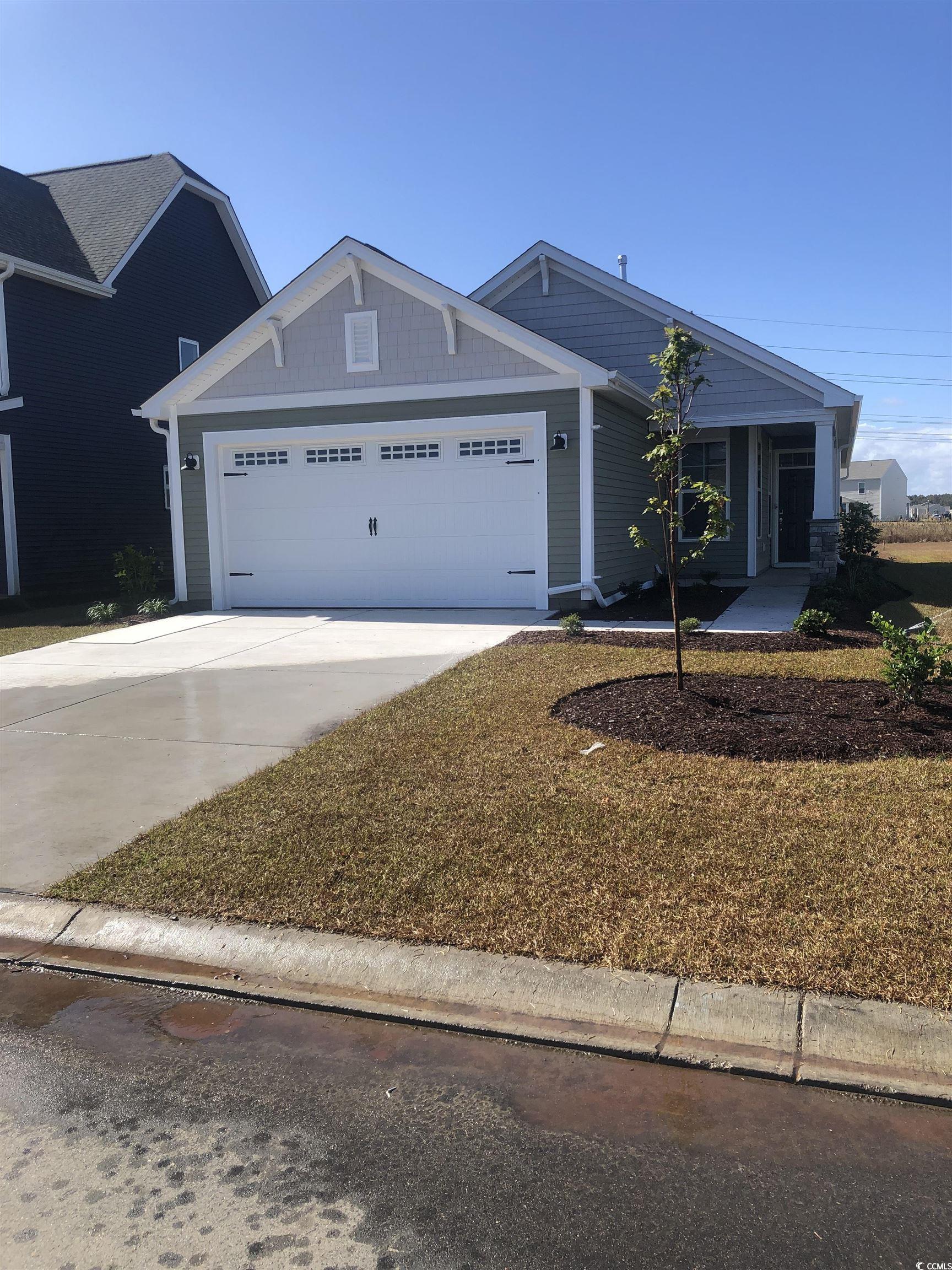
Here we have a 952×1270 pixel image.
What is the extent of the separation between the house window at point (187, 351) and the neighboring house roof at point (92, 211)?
2.28 m

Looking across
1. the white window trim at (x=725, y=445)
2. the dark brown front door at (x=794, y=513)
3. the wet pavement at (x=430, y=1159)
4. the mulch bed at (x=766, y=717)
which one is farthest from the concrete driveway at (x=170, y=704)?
the dark brown front door at (x=794, y=513)

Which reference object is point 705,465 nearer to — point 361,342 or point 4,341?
point 361,342

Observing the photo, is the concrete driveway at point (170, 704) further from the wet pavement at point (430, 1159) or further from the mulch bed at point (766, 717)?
the mulch bed at point (766, 717)

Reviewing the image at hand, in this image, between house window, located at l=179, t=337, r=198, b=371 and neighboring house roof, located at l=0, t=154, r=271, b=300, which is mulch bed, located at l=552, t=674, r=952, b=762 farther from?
house window, located at l=179, t=337, r=198, b=371

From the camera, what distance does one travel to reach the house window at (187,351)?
813 inches

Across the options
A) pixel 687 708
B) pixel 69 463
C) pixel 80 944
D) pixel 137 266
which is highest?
pixel 137 266

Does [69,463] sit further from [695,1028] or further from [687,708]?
[695,1028]

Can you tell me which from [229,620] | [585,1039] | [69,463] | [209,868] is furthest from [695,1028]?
Result: [69,463]

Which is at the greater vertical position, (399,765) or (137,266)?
(137,266)

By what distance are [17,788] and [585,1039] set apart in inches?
Result: 169

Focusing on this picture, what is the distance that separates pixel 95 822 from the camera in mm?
5391

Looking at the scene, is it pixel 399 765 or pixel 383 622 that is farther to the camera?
pixel 383 622

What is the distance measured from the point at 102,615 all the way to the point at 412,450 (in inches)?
198

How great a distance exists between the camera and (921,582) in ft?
57.7
